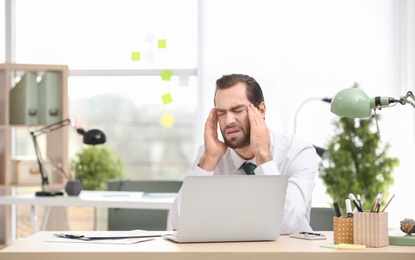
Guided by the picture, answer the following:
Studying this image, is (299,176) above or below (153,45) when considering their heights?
below

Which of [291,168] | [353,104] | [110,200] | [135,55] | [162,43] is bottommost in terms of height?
[110,200]

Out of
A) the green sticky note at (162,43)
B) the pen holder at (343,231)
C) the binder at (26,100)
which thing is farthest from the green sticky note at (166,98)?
the pen holder at (343,231)

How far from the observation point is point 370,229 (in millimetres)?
2342

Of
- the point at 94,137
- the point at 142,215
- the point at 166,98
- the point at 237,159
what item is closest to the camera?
the point at 237,159

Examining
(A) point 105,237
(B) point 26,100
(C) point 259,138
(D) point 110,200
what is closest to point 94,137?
(D) point 110,200

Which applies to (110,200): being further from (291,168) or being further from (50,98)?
(50,98)

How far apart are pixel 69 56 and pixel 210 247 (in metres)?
4.82

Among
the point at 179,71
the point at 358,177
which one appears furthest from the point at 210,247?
the point at 179,71

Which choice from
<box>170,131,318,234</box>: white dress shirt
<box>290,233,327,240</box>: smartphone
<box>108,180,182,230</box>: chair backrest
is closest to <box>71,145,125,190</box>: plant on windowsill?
<box>108,180,182,230</box>: chair backrest

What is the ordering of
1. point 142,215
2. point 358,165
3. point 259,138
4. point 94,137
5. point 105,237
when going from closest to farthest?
point 105,237, point 259,138, point 142,215, point 94,137, point 358,165

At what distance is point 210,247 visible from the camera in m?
2.25

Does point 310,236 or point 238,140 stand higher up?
point 238,140

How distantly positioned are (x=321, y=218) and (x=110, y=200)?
1.75m

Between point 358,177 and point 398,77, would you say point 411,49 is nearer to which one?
point 398,77
